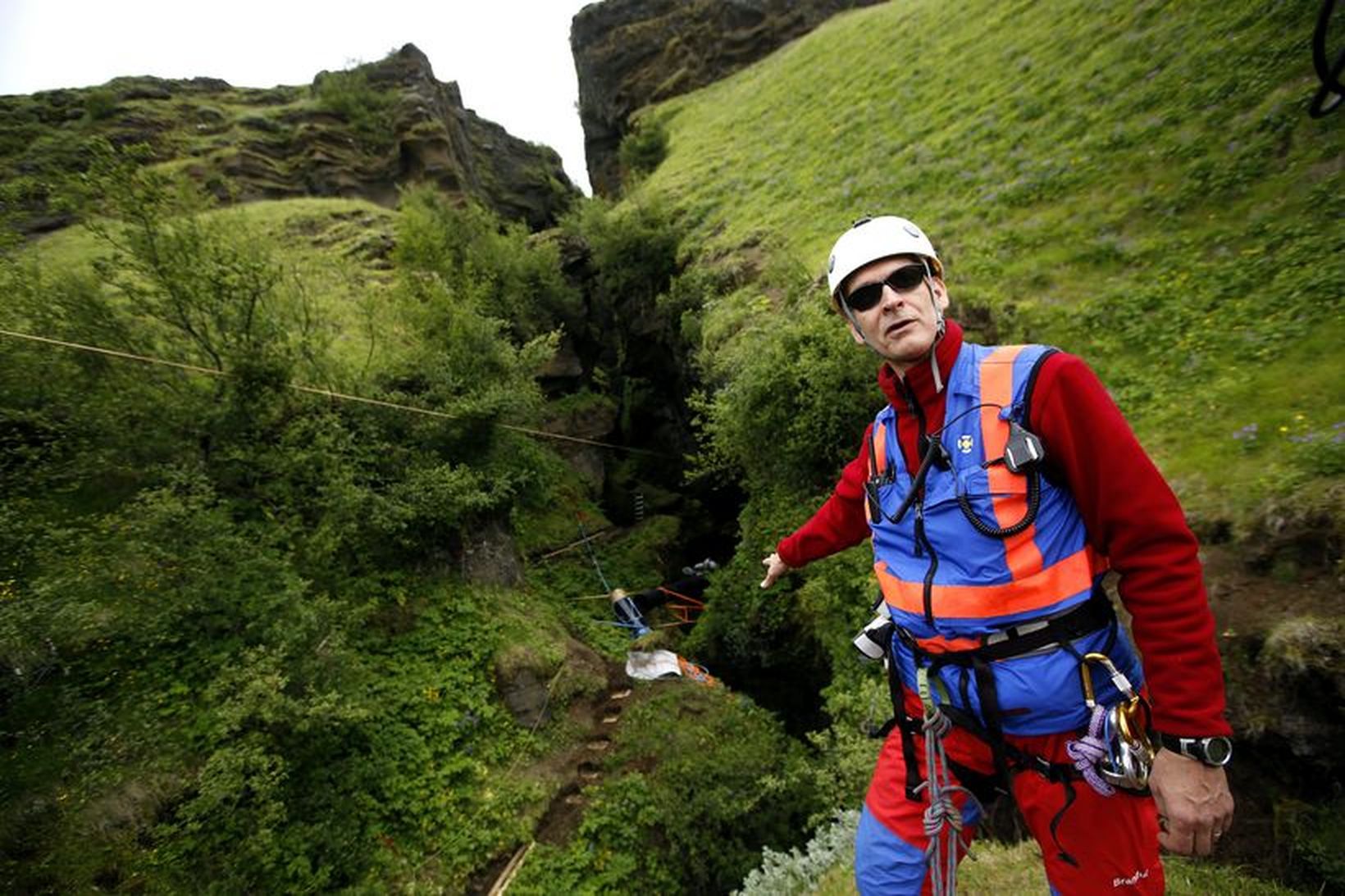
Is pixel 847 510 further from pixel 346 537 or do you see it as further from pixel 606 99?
pixel 606 99

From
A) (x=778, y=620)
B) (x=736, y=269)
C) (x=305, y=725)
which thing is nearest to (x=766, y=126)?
(x=736, y=269)

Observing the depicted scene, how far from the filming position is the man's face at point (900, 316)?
2242 millimetres

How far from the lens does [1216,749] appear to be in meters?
1.56

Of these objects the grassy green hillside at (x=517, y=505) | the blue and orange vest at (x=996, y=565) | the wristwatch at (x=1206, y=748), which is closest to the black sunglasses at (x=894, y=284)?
the blue and orange vest at (x=996, y=565)

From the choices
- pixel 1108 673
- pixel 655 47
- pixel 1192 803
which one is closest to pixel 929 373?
pixel 1108 673

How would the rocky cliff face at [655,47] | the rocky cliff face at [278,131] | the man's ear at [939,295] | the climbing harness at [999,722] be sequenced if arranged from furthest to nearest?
the rocky cliff face at [655,47] < the rocky cliff face at [278,131] < the man's ear at [939,295] < the climbing harness at [999,722]

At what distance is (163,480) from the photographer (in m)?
8.31

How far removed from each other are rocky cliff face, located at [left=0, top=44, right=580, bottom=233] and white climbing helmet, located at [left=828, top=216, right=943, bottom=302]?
33.1 meters

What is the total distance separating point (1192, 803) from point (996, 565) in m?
0.82

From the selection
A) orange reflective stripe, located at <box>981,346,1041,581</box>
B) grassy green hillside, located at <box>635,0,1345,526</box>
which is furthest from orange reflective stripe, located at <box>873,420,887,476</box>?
grassy green hillside, located at <box>635,0,1345,526</box>

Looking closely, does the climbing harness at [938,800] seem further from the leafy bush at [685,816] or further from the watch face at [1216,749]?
the leafy bush at [685,816]

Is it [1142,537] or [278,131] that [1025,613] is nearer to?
[1142,537]

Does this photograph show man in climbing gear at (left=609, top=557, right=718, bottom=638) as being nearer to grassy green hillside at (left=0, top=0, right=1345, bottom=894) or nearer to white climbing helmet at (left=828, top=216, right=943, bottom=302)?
grassy green hillside at (left=0, top=0, right=1345, bottom=894)

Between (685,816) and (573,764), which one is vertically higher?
(573,764)
